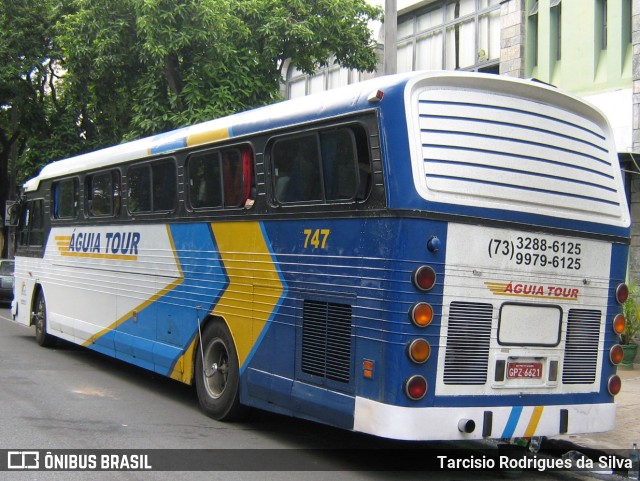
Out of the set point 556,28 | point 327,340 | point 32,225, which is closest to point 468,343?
point 327,340

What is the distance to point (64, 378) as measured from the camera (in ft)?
37.8

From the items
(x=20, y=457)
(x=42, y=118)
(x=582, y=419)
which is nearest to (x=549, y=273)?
(x=582, y=419)

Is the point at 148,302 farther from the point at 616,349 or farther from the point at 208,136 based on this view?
the point at 616,349

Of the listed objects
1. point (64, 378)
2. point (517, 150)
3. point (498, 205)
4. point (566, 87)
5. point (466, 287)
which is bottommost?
point (64, 378)

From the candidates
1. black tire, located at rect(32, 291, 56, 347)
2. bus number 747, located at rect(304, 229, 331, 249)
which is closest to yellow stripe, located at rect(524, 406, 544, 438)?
bus number 747, located at rect(304, 229, 331, 249)

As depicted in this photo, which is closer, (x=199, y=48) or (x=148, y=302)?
(x=148, y=302)

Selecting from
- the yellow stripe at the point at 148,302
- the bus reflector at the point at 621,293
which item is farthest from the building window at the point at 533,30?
the bus reflector at the point at 621,293

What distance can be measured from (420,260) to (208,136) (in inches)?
146

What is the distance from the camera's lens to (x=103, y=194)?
40.0ft

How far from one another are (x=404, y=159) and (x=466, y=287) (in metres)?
1.14

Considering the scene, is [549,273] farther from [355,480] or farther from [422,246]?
[355,480]

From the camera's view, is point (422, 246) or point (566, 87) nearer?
point (422, 246)

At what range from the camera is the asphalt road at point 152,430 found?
7.15 m

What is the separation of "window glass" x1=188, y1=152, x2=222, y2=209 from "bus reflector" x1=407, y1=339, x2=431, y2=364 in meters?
3.41
